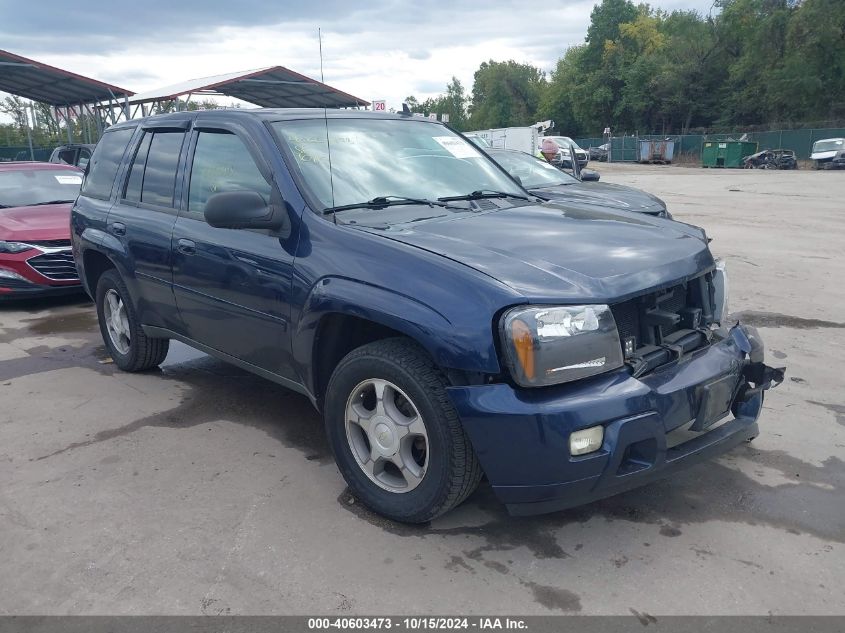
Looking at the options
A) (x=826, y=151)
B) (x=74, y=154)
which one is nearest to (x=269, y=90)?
(x=74, y=154)

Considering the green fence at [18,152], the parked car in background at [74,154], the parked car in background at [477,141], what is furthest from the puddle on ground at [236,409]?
the green fence at [18,152]

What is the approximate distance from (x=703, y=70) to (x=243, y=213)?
72.7 metres

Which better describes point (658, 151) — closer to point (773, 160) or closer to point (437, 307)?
point (773, 160)

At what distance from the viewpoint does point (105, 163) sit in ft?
17.6

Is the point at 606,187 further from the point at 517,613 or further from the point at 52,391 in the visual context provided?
the point at 517,613

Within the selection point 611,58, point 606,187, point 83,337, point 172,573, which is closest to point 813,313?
point 606,187

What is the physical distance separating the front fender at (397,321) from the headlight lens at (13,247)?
215 inches

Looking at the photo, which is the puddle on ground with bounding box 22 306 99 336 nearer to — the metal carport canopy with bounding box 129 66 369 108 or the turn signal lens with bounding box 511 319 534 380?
the turn signal lens with bounding box 511 319 534 380

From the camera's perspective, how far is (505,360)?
272cm

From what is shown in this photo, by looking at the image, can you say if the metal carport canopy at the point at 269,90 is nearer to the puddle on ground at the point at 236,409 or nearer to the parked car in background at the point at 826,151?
the puddle on ground at the point at 236,409

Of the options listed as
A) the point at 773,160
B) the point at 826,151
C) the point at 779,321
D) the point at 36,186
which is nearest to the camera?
the point at 779,321

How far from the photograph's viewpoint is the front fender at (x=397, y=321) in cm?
275

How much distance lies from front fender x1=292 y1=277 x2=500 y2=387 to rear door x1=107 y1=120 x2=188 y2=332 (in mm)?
1424

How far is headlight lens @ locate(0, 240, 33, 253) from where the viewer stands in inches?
299
